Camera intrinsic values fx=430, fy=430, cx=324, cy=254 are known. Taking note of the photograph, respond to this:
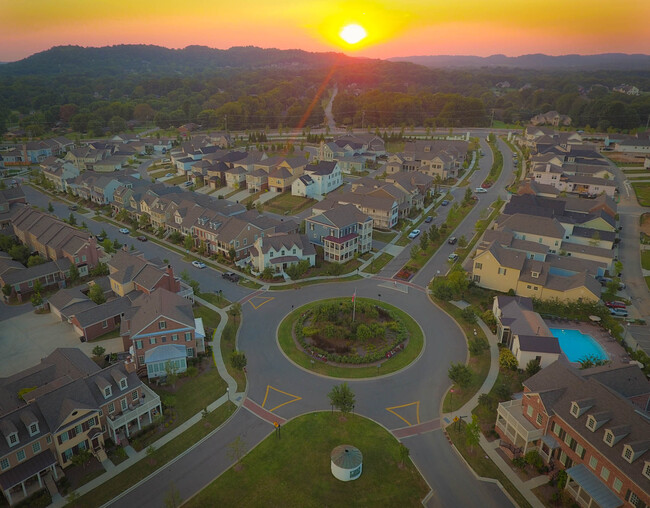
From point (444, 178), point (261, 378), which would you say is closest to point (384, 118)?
point (444, 178)

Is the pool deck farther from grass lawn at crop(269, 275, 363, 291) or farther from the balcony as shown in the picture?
the balcony

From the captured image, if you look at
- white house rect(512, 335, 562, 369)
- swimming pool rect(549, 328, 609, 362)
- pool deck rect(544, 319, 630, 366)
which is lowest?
swimming pool rect(549, 328, 609, 362)

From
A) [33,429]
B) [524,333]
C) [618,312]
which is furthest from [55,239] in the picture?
[618,312]

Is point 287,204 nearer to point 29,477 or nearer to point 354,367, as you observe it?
point 354,367

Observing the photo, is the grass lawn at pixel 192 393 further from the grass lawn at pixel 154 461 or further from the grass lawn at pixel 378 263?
the grass lawn at pixel 378 263

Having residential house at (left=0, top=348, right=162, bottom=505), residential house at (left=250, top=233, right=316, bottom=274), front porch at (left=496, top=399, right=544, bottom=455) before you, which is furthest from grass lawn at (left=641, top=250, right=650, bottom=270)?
residential house at (left=0, top=348, right=162, bottom=505)
